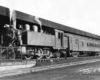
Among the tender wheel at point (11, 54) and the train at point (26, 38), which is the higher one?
the train at point (26, 38)

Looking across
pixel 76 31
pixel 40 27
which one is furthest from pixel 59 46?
pixel 76 31

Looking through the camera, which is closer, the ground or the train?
the ground

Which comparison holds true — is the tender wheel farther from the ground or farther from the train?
the ground

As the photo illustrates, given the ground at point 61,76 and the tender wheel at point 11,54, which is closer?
the ground at point 61,76

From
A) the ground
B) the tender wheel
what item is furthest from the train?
the ground

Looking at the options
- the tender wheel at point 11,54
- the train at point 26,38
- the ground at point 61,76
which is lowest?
the ground at point 61,76

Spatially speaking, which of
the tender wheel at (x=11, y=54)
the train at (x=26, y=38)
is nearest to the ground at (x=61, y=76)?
the train at (x=26, y=38)

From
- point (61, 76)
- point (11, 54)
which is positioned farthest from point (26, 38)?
point (61, 76)

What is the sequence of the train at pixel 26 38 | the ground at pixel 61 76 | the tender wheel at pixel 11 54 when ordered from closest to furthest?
the ground at pixel 61 76 → the tender wheel at pixel 11 54 → the train at pixel 26 38

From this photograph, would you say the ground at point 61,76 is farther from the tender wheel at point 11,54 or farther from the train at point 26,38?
the tender wheel at point 11,54

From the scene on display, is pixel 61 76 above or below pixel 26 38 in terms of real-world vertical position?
below

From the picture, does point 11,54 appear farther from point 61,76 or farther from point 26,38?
point 61,76

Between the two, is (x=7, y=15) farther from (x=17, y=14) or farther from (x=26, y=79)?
(x=26, y=79)

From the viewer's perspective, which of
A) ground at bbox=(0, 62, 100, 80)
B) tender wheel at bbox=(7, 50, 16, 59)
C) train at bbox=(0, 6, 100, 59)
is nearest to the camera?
ground at bbox=(0, 62, 100, 80)
